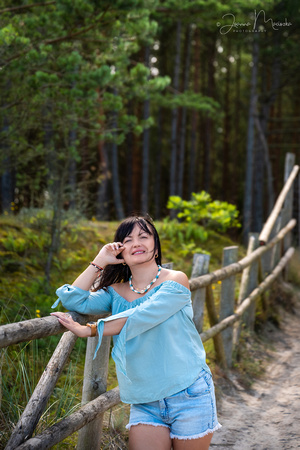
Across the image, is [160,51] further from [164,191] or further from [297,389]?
[297,389]

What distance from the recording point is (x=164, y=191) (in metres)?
25.3

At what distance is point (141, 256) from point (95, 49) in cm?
541

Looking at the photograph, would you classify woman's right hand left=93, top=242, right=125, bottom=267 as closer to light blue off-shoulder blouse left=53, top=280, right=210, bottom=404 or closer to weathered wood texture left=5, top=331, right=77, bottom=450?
light blue off-shoulder blouse left=53, top=280, right=210, bottom=404

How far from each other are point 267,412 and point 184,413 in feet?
7.81

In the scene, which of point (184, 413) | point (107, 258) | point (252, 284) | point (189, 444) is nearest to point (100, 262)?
point (107, 258)

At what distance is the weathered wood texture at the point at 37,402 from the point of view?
7.04 feet

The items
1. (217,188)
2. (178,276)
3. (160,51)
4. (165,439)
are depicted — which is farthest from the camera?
(217,188)

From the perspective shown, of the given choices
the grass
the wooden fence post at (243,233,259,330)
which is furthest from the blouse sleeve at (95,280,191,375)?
the wooden fence post at (243,233,259,330)

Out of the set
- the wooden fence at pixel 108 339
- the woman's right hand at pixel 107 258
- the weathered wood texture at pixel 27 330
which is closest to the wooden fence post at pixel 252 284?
the wooden fence at pixel 108 339

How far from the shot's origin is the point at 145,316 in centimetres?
216

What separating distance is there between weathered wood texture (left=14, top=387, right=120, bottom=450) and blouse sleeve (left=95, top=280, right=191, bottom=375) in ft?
1.22

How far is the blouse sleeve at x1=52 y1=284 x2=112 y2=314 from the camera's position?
7.88 ft

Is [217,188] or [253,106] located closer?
[253,106]

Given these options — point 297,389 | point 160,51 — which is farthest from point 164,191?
point 297,389
